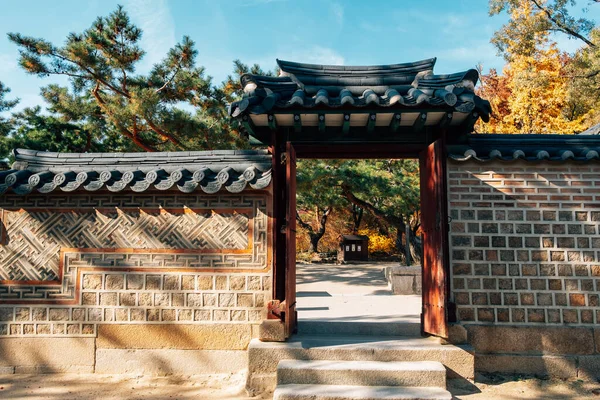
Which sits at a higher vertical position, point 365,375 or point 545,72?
point 545,72

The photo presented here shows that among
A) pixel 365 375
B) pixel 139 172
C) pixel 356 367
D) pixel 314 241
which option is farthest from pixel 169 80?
pixel 314 241

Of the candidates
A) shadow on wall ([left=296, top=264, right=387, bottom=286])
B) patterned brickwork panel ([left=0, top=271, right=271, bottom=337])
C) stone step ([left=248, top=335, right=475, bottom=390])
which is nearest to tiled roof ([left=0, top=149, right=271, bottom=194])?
patterned brickwork panel ([left=0, top=271, right=271, bottom=337])

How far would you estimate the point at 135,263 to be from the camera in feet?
17.5

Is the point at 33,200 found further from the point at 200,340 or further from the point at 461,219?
the point at 461,219

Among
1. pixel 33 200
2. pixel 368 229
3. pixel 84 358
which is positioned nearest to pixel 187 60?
pixel 33 200

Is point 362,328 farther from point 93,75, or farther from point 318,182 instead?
point 93,75

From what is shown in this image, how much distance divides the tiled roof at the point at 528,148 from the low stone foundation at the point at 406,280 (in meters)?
5.91

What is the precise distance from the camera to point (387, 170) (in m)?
15.9

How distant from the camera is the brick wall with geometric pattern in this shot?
5.23m

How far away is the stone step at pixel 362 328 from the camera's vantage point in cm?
546

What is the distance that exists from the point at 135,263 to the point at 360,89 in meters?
3.46

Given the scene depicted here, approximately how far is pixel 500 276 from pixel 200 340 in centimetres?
365

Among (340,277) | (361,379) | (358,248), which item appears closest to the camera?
(361,379)

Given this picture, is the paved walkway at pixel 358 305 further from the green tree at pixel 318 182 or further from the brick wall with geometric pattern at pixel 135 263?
the green tree at pixel 318 182
